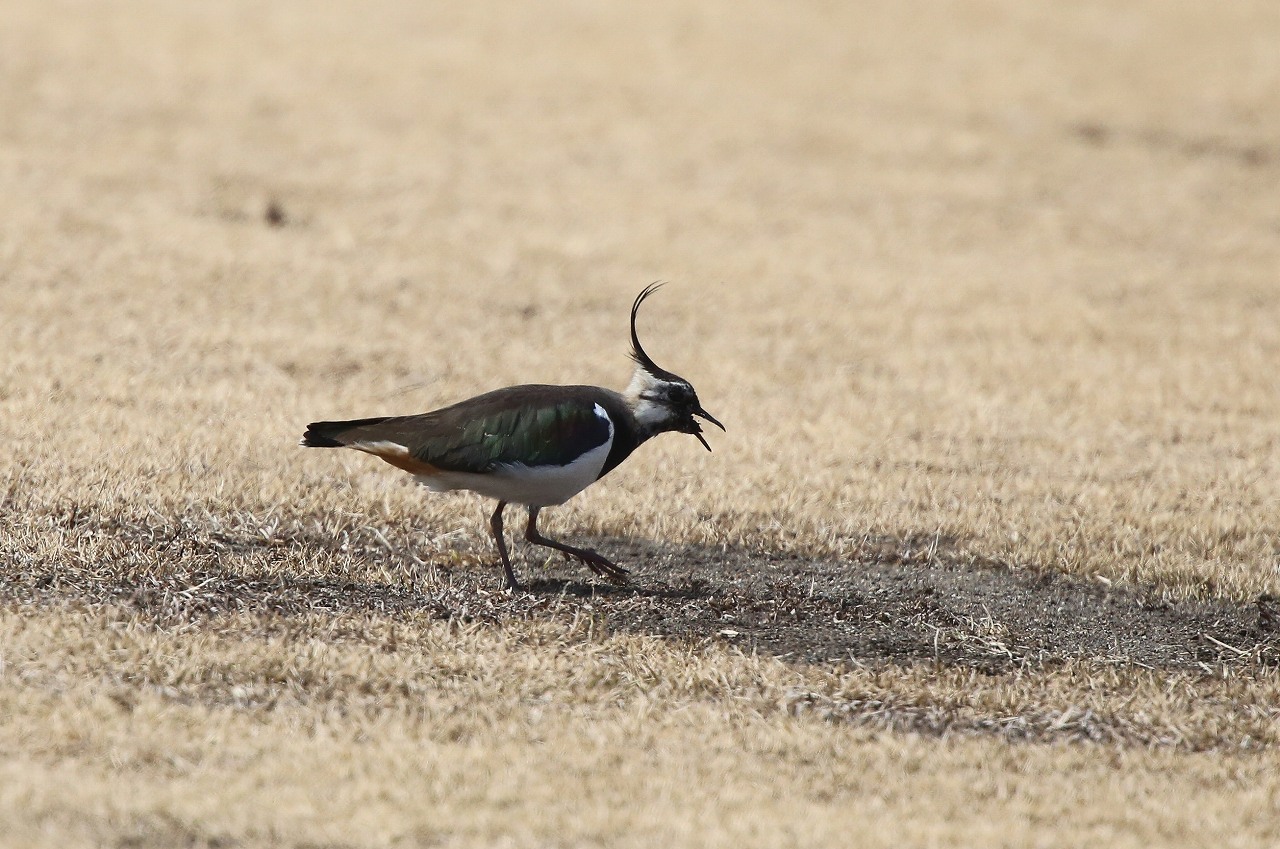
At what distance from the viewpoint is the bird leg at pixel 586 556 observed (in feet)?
24.2

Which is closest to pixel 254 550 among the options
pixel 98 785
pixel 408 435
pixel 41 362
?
pixel 408 435

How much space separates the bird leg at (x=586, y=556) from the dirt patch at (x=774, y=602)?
0.23 ft

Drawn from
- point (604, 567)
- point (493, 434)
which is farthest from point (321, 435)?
point (604, 567)

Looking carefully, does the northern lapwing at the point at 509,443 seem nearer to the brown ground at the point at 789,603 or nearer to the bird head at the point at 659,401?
the bird head at the point at 659,401

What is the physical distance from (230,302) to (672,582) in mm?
6454

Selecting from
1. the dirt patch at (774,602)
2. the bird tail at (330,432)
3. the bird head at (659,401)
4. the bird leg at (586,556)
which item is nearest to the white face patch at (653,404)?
the bird head at (659,401)

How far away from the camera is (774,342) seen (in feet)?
42.7

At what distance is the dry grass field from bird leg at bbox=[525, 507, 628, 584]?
85mm

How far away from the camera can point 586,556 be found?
7.37 metres

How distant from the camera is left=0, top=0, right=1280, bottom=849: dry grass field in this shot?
5547 millimetres

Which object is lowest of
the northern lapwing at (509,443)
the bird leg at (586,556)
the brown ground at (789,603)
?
the brown ground at (789,603)

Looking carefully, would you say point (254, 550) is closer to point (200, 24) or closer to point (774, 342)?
point (774, 342)

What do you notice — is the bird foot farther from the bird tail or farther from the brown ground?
the bird tail

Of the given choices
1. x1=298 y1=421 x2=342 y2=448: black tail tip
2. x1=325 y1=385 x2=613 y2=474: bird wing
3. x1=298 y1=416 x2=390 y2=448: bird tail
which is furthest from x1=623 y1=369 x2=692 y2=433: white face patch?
x1=298 y1=421 x2=342 y2=448: black tail tip
